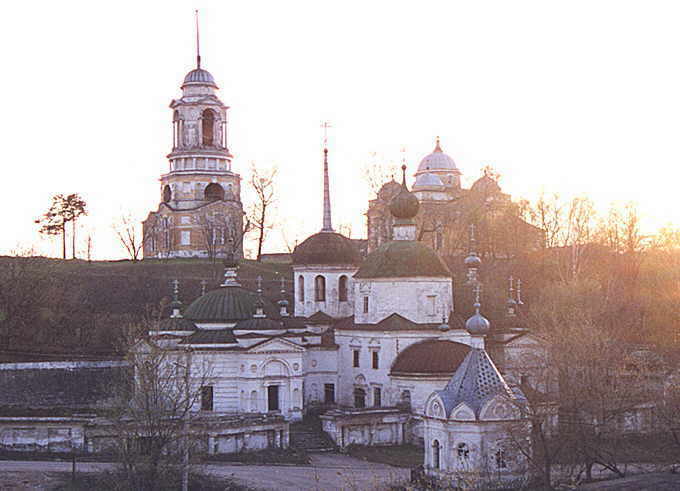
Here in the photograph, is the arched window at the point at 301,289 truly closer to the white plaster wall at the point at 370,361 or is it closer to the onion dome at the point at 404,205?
the white plaster wall at the point at 370,361

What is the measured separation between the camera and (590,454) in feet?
85.0

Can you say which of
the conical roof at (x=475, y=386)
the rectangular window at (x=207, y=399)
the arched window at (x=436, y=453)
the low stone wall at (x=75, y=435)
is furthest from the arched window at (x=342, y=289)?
the arched window at (x=436, y=453)

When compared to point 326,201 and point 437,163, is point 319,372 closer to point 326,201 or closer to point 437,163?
point 326,201

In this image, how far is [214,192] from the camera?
189 ft

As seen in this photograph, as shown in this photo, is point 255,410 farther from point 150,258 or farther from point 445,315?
point 150,258

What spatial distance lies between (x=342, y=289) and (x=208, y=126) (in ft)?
67.1

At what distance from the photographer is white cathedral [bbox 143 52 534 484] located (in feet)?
110

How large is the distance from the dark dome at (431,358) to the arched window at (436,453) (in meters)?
6.24

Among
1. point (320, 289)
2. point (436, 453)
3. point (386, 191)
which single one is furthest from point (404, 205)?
point (386, 191)

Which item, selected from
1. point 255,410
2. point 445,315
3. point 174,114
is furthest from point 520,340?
point 174,114

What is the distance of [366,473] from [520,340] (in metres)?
11.7

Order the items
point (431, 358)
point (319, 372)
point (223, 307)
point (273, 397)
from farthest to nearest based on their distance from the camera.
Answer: point (319, 372) < point (223, 307) < point (273, 397) < point (431, 358)

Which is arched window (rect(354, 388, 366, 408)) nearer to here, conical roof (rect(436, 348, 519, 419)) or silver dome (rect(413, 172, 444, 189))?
conical roof (rect(436, 348, 519, 419))

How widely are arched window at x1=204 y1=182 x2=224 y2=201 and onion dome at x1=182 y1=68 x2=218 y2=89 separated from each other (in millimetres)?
5705
